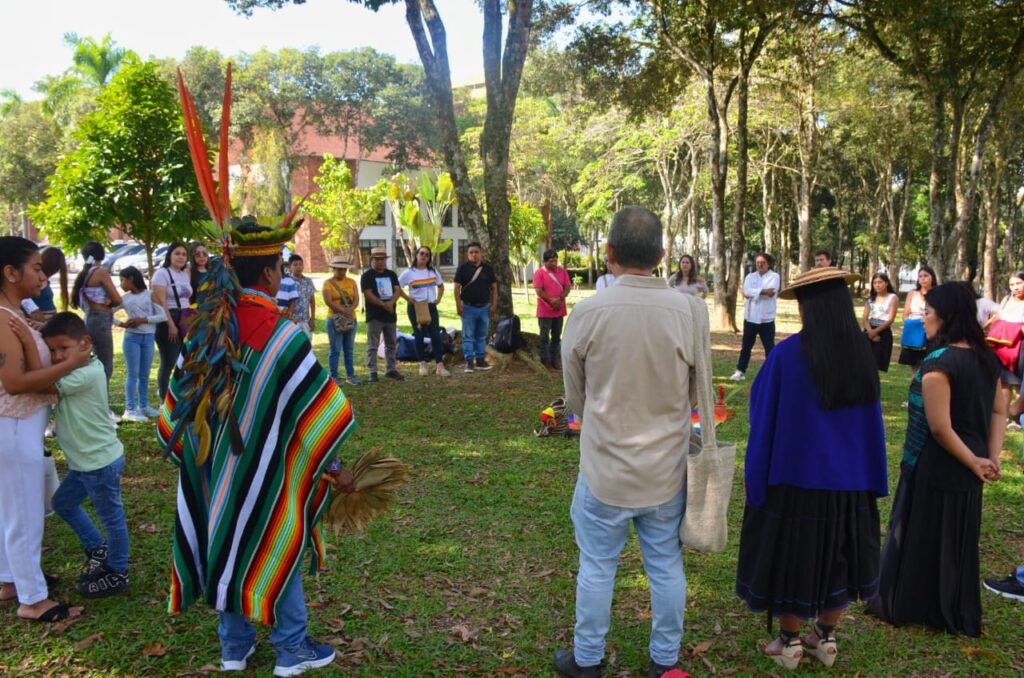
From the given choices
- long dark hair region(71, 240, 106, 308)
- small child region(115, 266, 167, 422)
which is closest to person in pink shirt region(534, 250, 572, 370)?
small child region(115, 266, 167, 422)

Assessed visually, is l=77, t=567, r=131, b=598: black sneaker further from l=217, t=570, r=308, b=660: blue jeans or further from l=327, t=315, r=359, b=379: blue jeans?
l=327, t=315, r=359, b=379: blue jeans

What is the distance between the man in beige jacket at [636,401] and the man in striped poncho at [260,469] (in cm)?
102

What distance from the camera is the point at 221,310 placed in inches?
116

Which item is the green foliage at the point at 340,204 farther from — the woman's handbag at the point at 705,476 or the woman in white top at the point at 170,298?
the woman's handbag at the point at 705,476

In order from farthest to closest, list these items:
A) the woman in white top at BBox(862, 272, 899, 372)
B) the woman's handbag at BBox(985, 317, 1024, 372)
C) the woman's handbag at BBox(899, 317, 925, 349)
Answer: the woman in white top at BBox(862, 272, 899, 372), the woman's handbag at BBox(899, 317, 925, 349), the woman's handbag at BBox(985, 317, 1024, 372)

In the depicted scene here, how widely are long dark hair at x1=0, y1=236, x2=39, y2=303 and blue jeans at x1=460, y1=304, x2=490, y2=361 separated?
7.26 metres

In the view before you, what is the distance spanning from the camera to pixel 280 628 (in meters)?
3.27

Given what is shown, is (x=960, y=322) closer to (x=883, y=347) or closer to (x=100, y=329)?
(x=883, y=347)

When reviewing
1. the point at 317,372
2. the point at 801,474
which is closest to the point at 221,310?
the point at 317,372

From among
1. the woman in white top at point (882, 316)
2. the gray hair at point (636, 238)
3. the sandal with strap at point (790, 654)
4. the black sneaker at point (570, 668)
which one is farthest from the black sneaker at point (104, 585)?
the woman in white top at point (882, 316)

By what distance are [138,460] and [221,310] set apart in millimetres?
4338

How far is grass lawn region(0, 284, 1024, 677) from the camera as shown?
3.54 m

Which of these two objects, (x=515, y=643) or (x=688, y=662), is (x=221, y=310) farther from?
(x=688, y=662)

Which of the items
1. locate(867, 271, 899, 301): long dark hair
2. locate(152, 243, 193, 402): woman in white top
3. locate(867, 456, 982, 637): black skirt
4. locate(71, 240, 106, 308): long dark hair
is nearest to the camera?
locate(867, 456, 982, 637): black skirt
